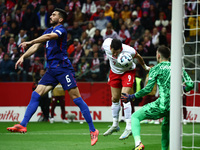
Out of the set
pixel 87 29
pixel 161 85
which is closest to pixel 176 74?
pixel 161 85

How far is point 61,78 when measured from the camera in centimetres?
736

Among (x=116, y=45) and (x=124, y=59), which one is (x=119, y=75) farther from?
(x=116, y=45)

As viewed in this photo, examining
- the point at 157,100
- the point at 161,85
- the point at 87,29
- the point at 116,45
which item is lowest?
the point at 157,100

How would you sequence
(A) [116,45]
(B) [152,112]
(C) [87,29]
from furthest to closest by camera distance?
(C) [87,29] → (A) [116,45] → (B) [152,112]

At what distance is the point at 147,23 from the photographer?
18.4 meters

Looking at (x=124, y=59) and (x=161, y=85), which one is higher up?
(x=124, y=59)

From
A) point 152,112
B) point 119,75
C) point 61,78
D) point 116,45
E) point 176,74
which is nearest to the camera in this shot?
point 176,74

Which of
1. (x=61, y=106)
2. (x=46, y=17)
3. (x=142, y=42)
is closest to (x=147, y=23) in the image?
(x=142, y=42)

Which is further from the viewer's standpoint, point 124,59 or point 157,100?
point 124,59

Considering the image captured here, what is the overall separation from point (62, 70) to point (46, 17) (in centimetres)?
1250

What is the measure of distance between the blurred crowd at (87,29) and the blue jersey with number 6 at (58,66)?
26.8 feet

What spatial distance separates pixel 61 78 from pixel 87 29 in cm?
1178

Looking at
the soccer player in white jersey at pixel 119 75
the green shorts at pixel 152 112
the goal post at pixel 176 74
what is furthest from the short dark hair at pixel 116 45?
the goal post at pixel 176 74

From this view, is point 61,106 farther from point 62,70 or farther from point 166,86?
point 166,86
